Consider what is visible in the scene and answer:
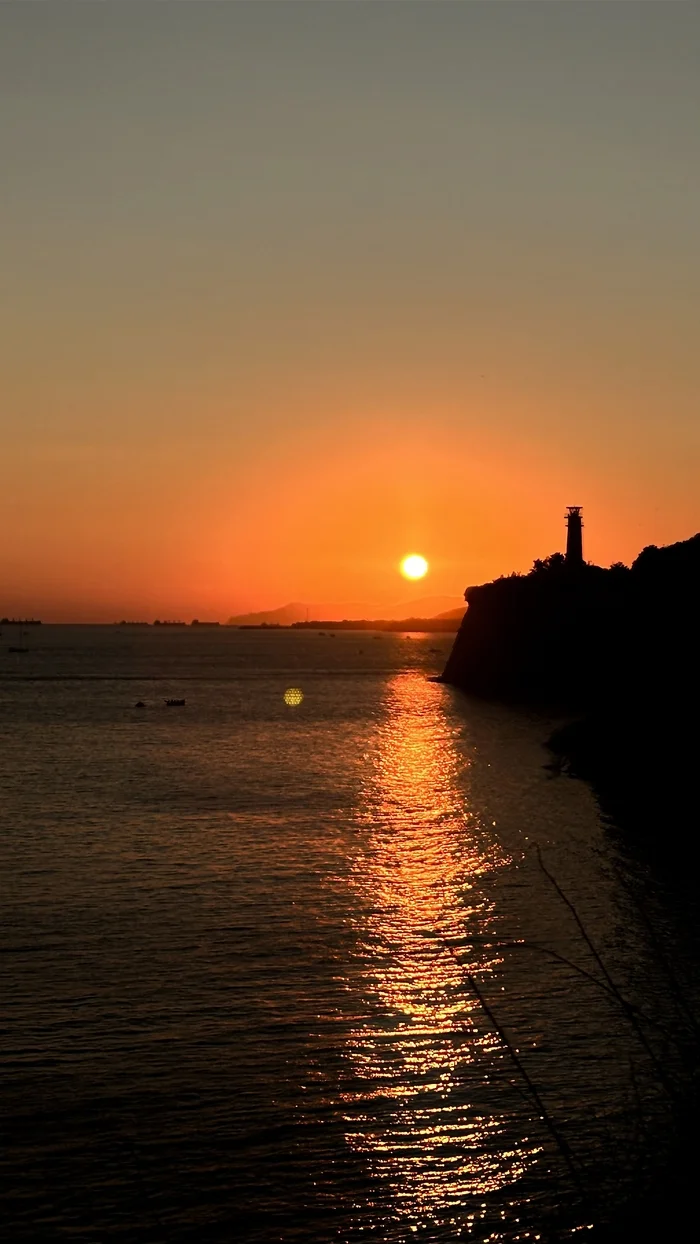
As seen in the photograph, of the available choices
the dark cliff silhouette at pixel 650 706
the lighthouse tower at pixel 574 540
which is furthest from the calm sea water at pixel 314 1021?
the lighthouse tower at pixel 574 540

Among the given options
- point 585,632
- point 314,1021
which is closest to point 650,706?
point 314,1021

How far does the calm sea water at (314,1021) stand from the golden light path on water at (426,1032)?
0.21ft

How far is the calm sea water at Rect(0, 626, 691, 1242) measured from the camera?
15.4 metres

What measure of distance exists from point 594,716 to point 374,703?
67352mm

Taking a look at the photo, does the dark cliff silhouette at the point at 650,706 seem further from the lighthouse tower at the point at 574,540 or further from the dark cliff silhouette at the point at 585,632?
the lighthouse tower at the point at 574,540

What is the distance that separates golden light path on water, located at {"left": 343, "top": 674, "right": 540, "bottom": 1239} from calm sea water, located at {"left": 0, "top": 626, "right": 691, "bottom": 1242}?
0.21 ft

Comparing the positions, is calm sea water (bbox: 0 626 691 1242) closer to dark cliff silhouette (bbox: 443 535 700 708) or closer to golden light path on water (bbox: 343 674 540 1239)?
golden light path on water (bbox: 343 674 540 1239)

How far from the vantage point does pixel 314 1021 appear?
22266 mm

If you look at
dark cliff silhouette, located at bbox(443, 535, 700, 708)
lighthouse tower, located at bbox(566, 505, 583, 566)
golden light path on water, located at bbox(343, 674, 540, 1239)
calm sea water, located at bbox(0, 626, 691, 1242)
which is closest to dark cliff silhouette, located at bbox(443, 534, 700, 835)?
dark cliff silhouette, located at bbox(443, 535, 700, 708)

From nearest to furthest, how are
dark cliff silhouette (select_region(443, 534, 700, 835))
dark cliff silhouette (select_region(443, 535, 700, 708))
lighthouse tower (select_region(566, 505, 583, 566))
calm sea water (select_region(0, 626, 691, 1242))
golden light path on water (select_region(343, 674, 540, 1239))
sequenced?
1. calm sea water (select_region(0, 626, 691, 1242))
2. golden light path on water (select_region(343, 674, 540, 1239))
3. dark cliff silhouette (select_region(443, 534, 700, 835))
4. dark cliff silhouette (select_region(443, 535, 700, 708))
5. lighthouse tower (select_region(566, 505, 583, 566))

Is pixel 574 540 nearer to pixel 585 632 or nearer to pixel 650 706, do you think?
pixel 585 632

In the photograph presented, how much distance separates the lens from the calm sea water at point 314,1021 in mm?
15406

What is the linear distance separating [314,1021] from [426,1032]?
237cm

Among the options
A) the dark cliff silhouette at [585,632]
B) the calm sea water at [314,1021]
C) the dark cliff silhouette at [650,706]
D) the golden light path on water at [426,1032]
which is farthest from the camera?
the dark cliff silhouette at [585,632]
